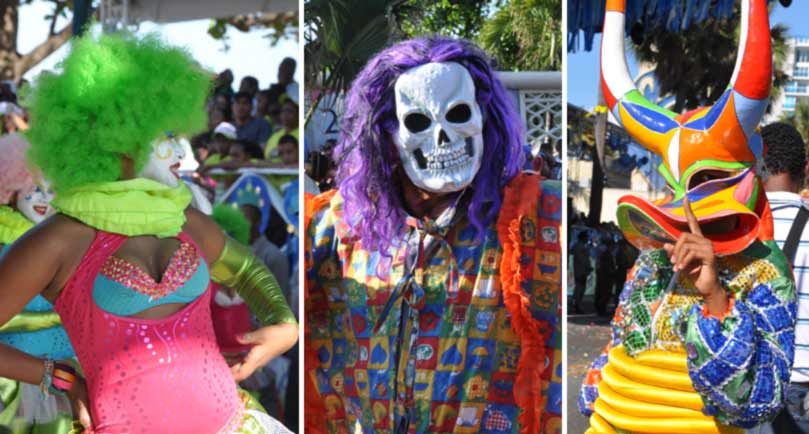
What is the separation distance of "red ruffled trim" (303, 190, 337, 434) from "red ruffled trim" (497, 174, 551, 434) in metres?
0.62

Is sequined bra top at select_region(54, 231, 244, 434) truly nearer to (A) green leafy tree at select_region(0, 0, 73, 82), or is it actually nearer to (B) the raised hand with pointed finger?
(B) the raised hand with pointed finger

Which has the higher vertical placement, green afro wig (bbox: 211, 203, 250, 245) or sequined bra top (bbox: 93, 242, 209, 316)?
sequined bra top (bbox: 93, 242, 209, 316)

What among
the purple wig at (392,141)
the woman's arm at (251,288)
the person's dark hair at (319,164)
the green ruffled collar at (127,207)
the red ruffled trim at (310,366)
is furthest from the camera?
the person's dark hair at (319,164)

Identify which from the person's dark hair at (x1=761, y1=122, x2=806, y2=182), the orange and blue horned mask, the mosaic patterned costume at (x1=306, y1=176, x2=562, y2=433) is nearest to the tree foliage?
the person's dark hair at (x1=761, y1=122, x2=806, y2=182)

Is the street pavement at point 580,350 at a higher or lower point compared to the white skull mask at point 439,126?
lower

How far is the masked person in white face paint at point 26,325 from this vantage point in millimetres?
4246

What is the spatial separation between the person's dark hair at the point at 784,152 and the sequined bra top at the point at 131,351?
2.35 metres

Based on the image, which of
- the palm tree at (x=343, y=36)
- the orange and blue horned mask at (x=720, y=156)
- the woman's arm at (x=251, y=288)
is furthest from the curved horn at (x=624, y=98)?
the palm tree at (x=343, y=36)

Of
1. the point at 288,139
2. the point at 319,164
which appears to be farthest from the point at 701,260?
the point at 288,139

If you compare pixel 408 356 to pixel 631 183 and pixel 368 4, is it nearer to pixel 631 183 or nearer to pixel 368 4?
pixel 368 4

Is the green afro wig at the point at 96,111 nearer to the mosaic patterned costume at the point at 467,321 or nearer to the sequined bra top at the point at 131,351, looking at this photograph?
the sequined bra top at the point at 131,351

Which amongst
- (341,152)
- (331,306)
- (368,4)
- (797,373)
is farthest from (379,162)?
(797,373)

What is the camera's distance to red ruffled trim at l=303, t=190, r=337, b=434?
3170 mm

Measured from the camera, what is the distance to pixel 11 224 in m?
4.28
